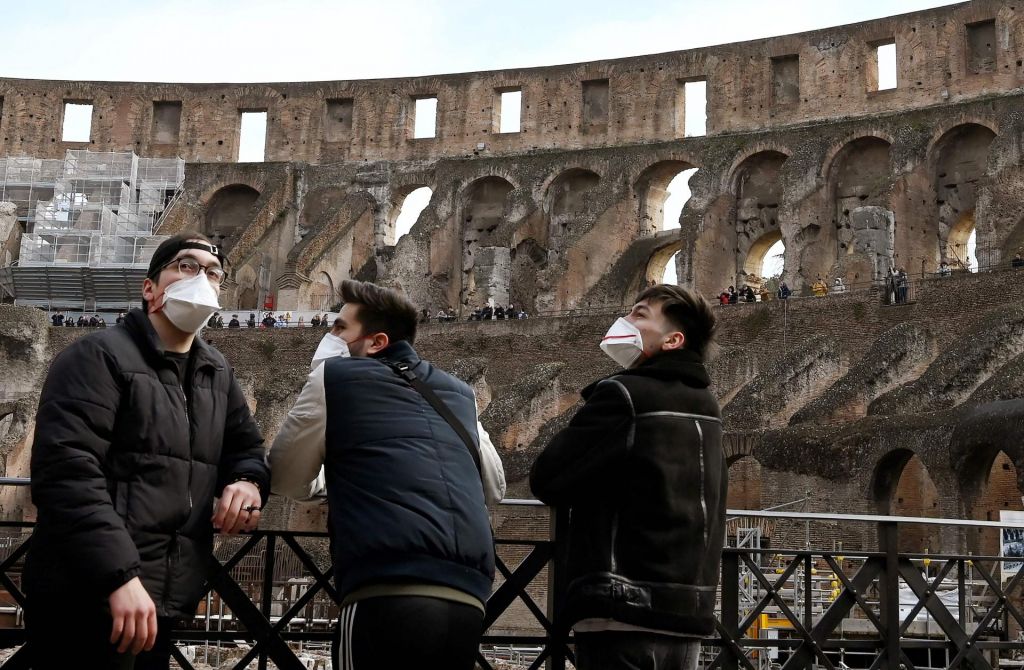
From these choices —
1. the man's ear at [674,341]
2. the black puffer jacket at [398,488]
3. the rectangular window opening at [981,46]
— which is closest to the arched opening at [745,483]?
the rectangular window opening at [981,46]

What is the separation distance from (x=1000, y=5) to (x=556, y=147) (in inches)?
497

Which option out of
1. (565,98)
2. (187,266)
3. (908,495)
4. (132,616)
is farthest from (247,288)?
(132,616)

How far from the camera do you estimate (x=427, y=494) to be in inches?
148

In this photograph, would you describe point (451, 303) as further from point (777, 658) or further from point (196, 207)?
point (777, 658)

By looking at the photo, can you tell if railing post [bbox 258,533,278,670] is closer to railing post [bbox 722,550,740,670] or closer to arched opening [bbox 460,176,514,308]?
railing post [bbox 722,550,740,670]

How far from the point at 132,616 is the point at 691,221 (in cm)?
3082

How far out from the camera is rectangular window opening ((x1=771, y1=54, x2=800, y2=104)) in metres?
35.8

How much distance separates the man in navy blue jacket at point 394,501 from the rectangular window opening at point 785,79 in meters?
33.3

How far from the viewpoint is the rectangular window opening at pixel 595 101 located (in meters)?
38.1

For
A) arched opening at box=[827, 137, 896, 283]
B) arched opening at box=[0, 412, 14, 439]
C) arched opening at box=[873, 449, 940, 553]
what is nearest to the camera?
arched opening at box=[873, 449, 940, 553]

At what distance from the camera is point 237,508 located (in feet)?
12.9

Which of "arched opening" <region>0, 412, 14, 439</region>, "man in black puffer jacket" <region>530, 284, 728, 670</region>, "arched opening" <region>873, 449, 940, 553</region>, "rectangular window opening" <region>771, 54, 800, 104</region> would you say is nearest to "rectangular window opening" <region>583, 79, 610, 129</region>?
"rectangular window opening" <region>771, 54, 800, 104</region>

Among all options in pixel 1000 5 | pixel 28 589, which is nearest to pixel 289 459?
pixel 28 589

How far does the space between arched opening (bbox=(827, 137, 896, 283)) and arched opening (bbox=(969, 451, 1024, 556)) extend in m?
10.3
